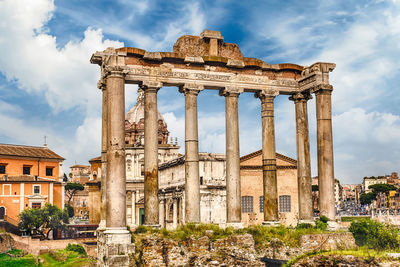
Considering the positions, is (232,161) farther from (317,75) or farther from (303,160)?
(317,75)

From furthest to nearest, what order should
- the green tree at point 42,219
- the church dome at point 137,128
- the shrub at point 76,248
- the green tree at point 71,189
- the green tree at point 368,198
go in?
the green tree at point 368,198 → the green tree at point 71,189 → the church dome at point 137,128 → the green tree at point 42,219 → the shrub at point 76,248

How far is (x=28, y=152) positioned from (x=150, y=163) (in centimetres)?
4609

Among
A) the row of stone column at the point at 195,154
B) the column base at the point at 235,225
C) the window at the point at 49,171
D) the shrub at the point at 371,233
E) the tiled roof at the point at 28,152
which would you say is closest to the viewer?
the row of stone column at the point at 195,154

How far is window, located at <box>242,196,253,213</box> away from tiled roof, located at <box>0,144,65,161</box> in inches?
1108

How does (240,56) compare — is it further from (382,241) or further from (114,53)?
(382,241)

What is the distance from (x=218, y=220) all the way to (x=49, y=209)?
22842 mm

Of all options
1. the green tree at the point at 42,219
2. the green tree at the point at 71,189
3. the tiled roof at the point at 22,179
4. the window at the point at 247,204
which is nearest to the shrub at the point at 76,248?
the green tree at the point at 42,219

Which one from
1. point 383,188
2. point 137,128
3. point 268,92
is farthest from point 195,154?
point 383,188

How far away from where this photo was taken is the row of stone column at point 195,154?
19688mm

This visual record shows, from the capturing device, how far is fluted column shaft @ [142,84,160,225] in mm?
21141

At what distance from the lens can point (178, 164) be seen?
152 feet

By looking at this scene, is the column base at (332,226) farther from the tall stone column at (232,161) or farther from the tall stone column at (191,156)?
the tall stone column at (191,156)

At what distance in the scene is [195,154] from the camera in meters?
22.2

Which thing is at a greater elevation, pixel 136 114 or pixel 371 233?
pixel 136 114
